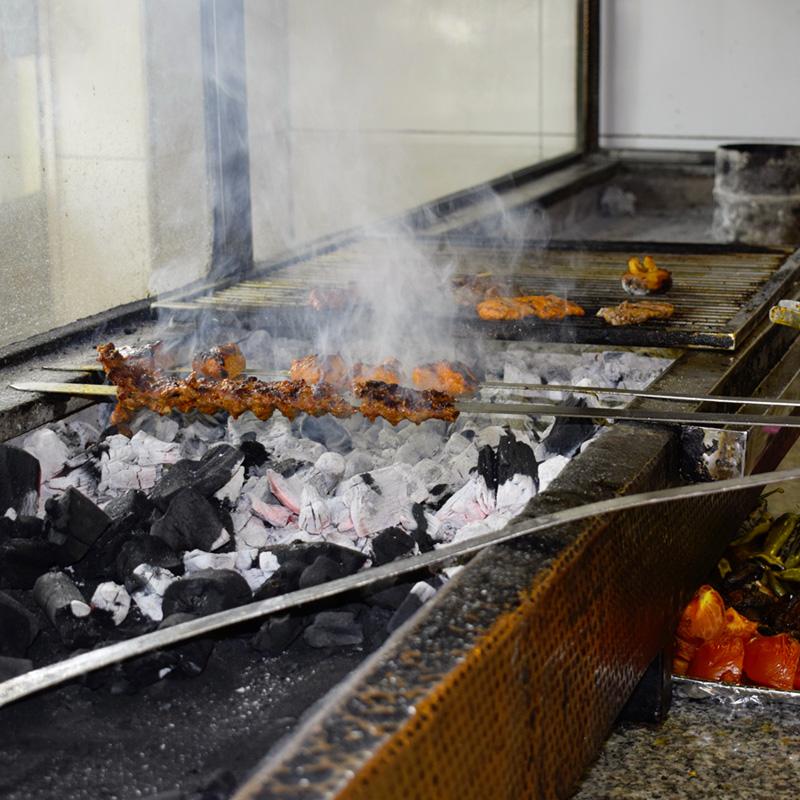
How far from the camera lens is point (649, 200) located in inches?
419

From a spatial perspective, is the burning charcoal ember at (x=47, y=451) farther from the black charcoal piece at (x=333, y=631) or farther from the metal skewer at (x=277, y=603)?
the metal skewer at (x=277, y=603)

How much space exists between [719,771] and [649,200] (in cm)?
795

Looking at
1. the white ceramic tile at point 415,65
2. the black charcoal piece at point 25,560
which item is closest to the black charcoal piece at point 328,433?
the black charcoal piece at point 25,560

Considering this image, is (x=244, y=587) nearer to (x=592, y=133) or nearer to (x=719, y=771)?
(x=719, y=771)

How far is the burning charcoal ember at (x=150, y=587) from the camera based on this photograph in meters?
3.01

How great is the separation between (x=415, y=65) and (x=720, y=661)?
5.13 meters

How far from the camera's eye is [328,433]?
4.21m

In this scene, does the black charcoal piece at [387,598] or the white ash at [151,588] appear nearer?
the black charcoal piece at [387,598]

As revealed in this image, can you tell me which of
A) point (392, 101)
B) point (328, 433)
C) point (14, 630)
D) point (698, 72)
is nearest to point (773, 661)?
point (328, 433)

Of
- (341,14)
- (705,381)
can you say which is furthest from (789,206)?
(705,381)

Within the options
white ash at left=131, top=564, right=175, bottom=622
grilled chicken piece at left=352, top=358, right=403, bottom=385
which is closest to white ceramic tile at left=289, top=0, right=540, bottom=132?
grilled chicken piece at left=352, top=358, right=403, bottom=385

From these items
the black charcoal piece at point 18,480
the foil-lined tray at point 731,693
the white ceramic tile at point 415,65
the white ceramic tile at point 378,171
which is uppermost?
the white ceramic tile at point 415,65

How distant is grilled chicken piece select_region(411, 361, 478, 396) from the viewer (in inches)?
150

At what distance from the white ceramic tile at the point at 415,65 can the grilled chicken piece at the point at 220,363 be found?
8.45 feet
